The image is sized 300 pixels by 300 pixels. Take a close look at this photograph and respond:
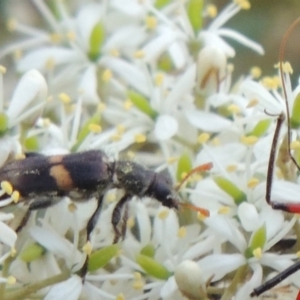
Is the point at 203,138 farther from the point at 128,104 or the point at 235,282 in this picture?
the point at 235,282

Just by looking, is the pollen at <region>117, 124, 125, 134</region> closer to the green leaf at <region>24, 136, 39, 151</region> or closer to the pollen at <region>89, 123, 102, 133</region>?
the pollen at <region>89, 123, 102, 133</region>

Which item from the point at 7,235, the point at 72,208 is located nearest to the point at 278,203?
the point at 72,208

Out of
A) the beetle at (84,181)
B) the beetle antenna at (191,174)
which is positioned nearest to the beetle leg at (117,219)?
the beetle at (84,181)

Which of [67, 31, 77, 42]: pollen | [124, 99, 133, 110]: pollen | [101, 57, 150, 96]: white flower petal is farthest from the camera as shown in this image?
[67, 31, 77, 42]: pollen

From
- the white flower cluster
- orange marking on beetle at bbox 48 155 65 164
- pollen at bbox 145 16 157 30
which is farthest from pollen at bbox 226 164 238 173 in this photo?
pollen at bbox 145 16 157 30

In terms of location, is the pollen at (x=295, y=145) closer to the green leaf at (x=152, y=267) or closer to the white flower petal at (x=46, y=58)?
the green leaf at (x=152, y=267)

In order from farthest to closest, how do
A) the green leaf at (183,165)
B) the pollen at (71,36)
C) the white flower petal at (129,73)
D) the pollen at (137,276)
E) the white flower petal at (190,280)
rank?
1. the pollen at (71,36)
2. the white flower petal at (129,73)
3. the green leaf at (183,165)
4. the pollen at (137,276)
5. the white flower petal at (190,280)

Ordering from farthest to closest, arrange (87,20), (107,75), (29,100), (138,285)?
(87,20) → (107,75) → (29,100) → (138,285)
